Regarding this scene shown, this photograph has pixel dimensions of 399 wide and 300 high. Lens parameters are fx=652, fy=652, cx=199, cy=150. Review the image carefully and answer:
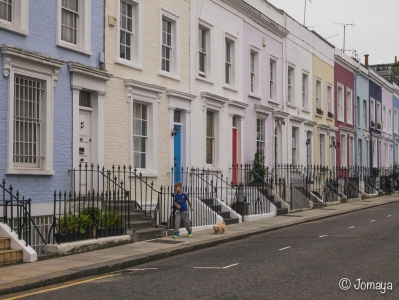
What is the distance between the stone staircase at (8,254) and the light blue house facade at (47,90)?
1763mm

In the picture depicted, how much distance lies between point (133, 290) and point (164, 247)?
16.8 feet

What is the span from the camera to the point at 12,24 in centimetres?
1427

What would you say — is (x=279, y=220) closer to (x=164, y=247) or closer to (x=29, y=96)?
(x=164, y=247)

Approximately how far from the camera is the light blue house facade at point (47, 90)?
14.0m

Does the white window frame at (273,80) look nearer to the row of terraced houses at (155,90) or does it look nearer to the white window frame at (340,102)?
the row of terraced houses at (155,90)

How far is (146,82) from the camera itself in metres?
18.9

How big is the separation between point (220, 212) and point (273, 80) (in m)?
9.35

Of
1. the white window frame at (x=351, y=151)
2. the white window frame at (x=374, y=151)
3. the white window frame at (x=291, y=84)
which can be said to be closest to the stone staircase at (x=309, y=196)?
the white window frame at (x=291, y=84)

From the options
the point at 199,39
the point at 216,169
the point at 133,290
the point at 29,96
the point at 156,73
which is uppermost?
the point at 199,39

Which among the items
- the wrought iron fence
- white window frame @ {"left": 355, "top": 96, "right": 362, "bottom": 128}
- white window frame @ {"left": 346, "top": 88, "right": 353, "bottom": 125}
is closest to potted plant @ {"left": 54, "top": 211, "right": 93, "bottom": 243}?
the wrought iron fence

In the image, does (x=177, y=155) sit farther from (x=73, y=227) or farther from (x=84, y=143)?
(x=73, y=227)

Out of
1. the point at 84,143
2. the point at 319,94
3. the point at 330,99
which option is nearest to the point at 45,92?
the point at 84,143

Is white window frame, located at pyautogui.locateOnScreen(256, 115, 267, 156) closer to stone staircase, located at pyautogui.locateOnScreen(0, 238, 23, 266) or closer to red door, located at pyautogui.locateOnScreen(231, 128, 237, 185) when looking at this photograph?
red door, located at pyautogui.locateOnScreen(231, 128, 237, 185)

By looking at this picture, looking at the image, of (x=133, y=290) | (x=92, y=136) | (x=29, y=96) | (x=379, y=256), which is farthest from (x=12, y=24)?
(x=379, y=256)
